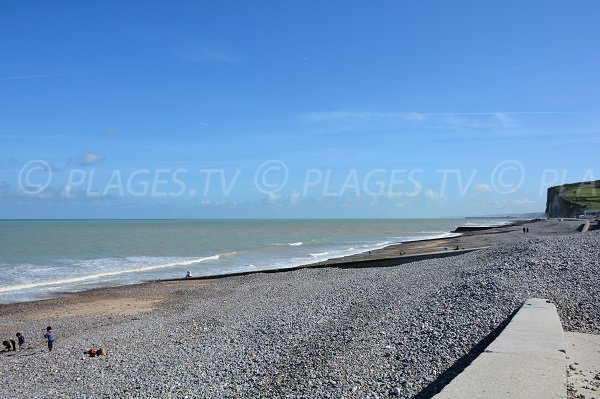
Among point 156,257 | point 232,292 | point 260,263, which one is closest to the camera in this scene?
point 232,292

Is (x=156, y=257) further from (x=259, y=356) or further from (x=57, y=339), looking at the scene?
(x=259, y=356)

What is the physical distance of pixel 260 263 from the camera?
4119 centimetres

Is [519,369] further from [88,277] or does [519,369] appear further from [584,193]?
[584,193]

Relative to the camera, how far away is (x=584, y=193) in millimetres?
109625

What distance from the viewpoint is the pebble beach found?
915cm

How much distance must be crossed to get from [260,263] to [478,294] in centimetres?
2901

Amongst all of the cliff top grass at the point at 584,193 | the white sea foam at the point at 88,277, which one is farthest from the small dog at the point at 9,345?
the cliff top grass at the point at 584,193

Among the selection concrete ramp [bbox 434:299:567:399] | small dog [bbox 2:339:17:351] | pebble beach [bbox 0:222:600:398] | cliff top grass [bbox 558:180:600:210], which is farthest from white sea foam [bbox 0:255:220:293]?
cliff top grass [bbox 558:180:600:210]

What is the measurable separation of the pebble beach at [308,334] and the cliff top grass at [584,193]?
3287 inches

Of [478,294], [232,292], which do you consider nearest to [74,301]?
[232,292]

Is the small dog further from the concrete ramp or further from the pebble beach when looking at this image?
the concrete ramp

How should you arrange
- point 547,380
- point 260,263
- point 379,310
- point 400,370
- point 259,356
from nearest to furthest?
point 547,380 → point 400,370 → point 259,356 → point 379,310 → point 260,263

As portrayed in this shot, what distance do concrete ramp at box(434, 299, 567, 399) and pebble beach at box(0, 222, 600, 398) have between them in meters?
0.81

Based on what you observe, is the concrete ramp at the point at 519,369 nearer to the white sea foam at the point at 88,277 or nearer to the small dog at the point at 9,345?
the small dog at the point at 9,345
